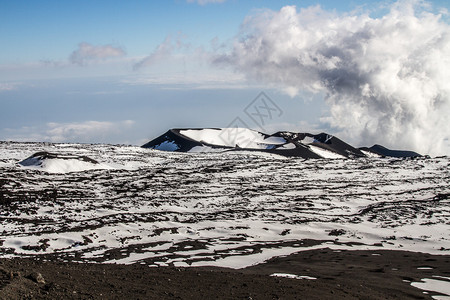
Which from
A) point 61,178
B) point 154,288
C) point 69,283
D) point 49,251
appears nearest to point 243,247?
point 49,251

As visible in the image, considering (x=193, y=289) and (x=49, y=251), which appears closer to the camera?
(x=193, y=289)

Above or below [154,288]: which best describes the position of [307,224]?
below

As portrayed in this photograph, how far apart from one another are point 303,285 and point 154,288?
634cm

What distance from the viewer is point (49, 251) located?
95.0ft

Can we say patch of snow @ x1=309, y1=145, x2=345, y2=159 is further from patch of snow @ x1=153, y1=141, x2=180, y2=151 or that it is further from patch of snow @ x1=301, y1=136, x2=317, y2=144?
patch of snow @ x1=153, y1=141, x2=180, y2=151

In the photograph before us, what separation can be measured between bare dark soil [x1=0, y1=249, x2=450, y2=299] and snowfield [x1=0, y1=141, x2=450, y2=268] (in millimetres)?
5580

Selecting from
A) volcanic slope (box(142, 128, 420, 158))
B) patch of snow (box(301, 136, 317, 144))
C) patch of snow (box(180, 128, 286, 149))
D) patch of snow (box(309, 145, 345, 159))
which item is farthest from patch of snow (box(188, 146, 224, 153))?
patch of snow (box(301, 136, 317, 144))

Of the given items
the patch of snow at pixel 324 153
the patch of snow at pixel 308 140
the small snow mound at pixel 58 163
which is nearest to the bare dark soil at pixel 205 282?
the small snow mound at pixel 58 163

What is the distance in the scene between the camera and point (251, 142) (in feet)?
530

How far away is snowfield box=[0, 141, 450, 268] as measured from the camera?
30.5 m

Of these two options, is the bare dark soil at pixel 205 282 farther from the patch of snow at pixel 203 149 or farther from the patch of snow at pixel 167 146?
the patch of snow at pixel 167 146

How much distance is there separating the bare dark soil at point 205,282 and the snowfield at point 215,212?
5.58 m

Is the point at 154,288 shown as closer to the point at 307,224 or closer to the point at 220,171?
the point at 307,224

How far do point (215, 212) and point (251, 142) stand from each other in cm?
11476
